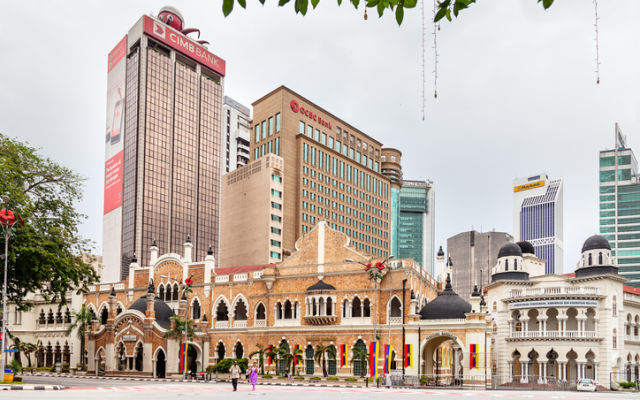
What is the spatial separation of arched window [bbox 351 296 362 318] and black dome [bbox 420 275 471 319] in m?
5.43

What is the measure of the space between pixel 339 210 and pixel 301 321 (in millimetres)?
72097

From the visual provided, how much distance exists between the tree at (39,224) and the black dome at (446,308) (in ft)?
82.2

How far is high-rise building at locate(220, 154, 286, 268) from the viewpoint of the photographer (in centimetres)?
11119

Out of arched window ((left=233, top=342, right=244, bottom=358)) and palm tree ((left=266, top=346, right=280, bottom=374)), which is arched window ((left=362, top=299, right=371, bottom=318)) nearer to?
palm tree ((left=266, top=346, right=280, bottom=374))

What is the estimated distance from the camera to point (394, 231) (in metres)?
168

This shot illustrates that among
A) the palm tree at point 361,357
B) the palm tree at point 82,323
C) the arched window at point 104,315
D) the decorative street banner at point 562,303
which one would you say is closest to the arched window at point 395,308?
the palm tree at point 361,357

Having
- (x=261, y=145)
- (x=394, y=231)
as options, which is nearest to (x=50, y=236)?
(x=261, y=145)

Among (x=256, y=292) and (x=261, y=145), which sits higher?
(x=261, y=145)

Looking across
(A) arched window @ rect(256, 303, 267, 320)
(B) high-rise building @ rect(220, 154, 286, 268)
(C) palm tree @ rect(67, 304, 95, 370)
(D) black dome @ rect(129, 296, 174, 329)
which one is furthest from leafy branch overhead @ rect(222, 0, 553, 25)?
(B) high-rise building @ rect(220, 154, 286, 268)

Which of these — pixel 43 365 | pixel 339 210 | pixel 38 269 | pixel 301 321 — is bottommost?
pixel 43 365

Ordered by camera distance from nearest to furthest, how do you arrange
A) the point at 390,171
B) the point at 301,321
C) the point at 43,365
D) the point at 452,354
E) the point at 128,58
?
the point at 301,321 < the point at 452,354 < the point at 43,365 < the point at 128,58 < the point at 390,171

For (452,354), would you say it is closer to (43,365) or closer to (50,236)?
(50,236)

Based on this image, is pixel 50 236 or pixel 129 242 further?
pixel 129 242

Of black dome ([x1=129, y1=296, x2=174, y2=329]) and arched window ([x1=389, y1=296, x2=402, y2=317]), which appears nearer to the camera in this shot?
arched window ([x1=389, y1=296, x2=402, y2=317])
